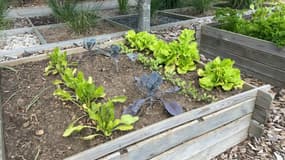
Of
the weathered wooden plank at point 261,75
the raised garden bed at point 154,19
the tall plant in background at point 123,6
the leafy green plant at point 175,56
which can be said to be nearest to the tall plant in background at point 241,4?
the raised garden bed at point 154,19

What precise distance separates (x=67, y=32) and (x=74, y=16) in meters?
0.25

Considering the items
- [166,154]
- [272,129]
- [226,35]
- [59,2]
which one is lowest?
[272,129]

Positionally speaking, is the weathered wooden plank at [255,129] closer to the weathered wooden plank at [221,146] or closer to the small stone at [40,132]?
the weathered wooden plank at [221,146]

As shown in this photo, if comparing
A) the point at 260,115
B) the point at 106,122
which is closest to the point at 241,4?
the point at 260,115

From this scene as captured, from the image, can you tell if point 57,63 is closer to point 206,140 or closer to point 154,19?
point 206,140

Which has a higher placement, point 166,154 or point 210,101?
point 210,101

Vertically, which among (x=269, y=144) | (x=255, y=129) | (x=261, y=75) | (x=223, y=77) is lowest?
(x=269, y=144)

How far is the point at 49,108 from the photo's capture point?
173 centimetres

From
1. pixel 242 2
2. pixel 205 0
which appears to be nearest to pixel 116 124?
pixel 205 0

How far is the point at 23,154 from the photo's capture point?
1366 millimetres

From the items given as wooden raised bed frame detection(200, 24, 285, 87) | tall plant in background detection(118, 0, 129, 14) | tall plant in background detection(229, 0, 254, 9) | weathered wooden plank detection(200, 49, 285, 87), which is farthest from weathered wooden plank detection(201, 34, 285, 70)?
tall plant in background detection(229, 0, 254, 9)

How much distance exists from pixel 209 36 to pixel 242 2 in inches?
105

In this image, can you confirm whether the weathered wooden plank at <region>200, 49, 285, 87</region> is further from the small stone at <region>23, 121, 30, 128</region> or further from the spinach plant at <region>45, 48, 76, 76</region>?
the small stone at <region>23, 121, 30, 128</region>

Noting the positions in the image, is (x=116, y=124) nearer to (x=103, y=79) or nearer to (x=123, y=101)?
(x=123, y=101)
